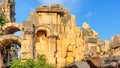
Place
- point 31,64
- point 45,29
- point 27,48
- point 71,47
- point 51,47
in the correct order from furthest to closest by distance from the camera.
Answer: point 71,47 → point 45,29 → point 51,47 → point 27,48 → point 31,64

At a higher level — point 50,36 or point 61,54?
point 50,36

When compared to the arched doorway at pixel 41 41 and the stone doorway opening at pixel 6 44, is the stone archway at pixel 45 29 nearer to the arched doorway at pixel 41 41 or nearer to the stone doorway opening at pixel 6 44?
the arched doorway at pixel 41 41

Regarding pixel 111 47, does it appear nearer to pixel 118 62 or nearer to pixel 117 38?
pixel 117 38

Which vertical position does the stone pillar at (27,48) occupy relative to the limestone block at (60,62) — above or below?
above

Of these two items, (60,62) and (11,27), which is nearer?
(60,62)

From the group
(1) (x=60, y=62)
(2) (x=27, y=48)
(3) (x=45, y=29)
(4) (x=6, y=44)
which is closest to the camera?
(2) (x=27, y=48)

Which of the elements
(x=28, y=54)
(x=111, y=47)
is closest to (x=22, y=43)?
(x=28, y=54)

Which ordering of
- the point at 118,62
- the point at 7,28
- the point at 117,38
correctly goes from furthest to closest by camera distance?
the point at 7,28
the point at 117,38
the point at 118,62

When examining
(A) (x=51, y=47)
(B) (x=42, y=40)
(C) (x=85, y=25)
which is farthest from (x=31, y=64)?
(C) (x=85, y=25)

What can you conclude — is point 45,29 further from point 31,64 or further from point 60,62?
point 31,64

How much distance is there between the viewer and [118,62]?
5.84 metres

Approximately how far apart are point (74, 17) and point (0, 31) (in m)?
6.57

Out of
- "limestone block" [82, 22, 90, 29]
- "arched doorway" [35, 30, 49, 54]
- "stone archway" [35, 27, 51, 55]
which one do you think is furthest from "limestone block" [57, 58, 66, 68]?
"limestone block" [82, 22, 90, 29]

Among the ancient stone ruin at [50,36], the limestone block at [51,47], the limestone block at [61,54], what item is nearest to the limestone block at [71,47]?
the ancient stone ruin at [50,36]
